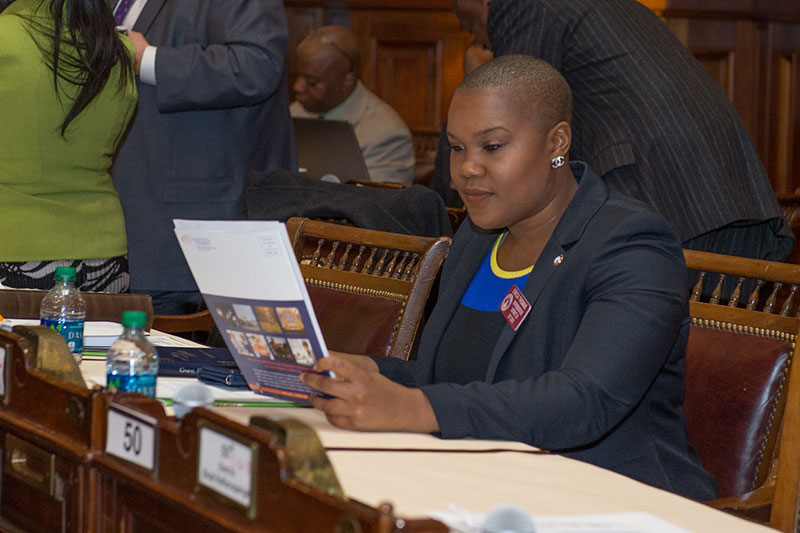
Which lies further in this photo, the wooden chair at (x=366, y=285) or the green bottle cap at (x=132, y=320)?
the wooden chair at (x=366, y=285)

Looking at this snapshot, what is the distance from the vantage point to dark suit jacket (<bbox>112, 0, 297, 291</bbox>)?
2957 mm

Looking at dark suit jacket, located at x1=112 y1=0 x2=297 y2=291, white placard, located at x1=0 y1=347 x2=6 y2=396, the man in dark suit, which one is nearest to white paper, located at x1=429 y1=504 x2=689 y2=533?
white placard, located at x1=0 y1=347 x2=6 y2=396

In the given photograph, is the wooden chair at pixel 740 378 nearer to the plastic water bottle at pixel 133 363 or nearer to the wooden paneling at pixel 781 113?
the plastic water bottle at pixel 133 363

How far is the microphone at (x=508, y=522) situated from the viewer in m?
0.87

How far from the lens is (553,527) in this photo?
39.2 inches

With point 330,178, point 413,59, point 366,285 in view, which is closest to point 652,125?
point 366,285

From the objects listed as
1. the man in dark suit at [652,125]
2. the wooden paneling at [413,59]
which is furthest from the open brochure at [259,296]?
the wooden paneling at [413,59]

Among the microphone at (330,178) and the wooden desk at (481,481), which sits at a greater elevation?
the microphone at (330,178)

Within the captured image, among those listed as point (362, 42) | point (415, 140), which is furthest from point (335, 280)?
point (362, 42)

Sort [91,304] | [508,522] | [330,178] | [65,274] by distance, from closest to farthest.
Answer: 1. [508,522]
2. [65,274]
3. [91,304]
4. [330,178]

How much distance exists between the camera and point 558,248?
1.63 meters

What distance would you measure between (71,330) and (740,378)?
104cm

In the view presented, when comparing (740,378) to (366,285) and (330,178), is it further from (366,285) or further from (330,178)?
(330,178)

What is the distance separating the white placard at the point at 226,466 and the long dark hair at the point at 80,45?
145 cm
